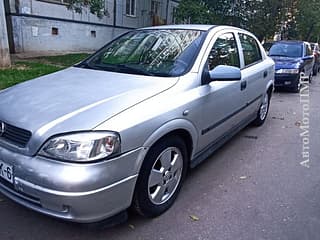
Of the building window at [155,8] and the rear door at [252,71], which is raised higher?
the building window at [155,8]

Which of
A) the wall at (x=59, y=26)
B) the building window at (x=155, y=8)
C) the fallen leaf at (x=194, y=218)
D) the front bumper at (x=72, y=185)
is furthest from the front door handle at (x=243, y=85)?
the building window at (x=155, y=8)

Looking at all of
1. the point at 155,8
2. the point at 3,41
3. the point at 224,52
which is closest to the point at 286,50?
the point at 224,52

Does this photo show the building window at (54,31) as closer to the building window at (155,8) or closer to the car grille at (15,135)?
the building window at (155,8)

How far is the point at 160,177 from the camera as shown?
2.64 metres

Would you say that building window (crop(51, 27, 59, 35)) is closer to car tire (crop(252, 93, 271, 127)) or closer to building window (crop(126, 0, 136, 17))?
building window (crop(126, 0, 136, 17))

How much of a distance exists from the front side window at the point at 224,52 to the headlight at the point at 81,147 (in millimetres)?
1607

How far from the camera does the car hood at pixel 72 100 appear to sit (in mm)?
2135

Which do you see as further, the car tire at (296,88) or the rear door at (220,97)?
the car tire at (296,88)

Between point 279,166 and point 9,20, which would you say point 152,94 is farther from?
point 9,20

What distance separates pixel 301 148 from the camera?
4.54 metres

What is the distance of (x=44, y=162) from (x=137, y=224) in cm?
97

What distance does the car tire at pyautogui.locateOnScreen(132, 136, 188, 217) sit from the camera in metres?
2.43

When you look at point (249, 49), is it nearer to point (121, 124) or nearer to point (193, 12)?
point (121, 124)

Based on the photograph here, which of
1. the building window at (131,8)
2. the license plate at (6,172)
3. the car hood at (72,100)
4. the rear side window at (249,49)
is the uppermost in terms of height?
the building window at (131,8)
